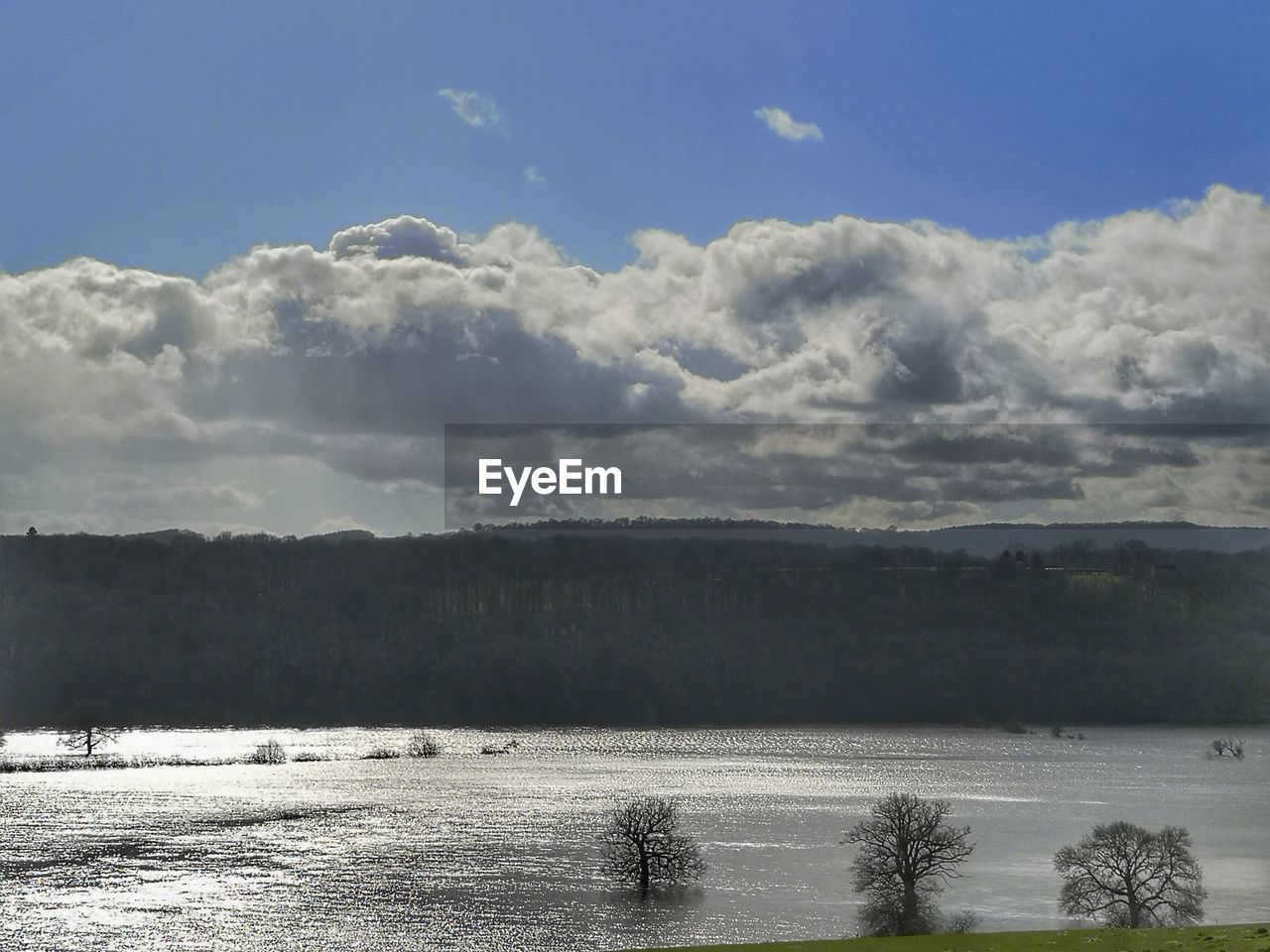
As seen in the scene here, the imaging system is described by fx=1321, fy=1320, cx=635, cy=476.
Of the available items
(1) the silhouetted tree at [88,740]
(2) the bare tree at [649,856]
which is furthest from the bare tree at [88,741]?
(2) the bare tree at [649,856]

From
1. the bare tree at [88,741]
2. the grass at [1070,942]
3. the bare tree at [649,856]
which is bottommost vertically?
the bare tree at [88,741]

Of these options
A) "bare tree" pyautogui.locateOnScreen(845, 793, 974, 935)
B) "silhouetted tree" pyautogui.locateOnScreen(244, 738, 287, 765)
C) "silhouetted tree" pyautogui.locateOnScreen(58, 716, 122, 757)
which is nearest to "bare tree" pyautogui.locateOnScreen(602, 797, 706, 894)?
"bare tree" pyautogui.locateOnScreen(845, 793, 974, 935)

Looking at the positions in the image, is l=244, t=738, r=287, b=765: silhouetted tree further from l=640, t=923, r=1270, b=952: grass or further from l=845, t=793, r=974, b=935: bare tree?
l=640, t=923, r=1270, b=952: grass

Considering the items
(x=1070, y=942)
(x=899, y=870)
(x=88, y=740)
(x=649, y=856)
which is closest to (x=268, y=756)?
(x=88, y=740)

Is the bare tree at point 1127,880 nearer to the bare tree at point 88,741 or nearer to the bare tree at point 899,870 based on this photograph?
the bare tree at point 899,870

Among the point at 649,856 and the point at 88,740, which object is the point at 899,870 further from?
the point at 88,740

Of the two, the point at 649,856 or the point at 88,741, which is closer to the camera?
the point at 649,856
